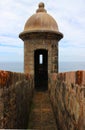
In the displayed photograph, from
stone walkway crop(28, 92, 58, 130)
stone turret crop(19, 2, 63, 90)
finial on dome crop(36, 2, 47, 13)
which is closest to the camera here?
stone walkway crop(28, 92, 58, 130)

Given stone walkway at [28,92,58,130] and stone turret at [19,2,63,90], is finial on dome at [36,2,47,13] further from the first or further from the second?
stone walkway at [28,92,58,130]

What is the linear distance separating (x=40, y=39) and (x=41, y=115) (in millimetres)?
4728

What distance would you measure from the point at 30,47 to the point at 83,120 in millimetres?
9668

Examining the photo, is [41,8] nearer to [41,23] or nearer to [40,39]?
[41,23]

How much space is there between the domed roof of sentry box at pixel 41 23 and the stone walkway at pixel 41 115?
3.27 meters

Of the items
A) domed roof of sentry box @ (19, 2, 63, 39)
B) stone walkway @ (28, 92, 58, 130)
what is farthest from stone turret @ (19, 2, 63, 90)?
stone walkway @ (28, 92, 58, 130)

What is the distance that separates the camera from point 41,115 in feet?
26.0

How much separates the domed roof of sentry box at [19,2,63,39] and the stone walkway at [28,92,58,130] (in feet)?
10.7

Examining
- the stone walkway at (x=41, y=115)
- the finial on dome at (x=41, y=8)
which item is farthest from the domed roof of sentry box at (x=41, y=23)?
the stone walkway at (x=41, y=115)

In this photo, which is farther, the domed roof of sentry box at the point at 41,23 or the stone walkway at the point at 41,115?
the domed roof of sentry box at the point at 41,23

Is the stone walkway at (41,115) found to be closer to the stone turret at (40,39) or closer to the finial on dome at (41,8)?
the stone turret at (40,39)

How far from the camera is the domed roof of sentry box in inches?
469

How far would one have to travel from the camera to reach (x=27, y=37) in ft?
39.4

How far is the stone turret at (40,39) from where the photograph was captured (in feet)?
38.7
